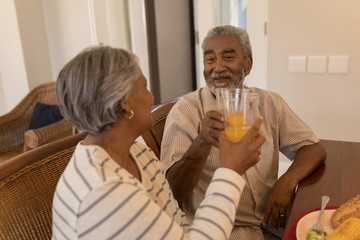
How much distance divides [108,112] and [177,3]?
14.0ft

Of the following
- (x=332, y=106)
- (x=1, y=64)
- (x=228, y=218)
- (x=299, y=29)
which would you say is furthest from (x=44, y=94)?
(x=228, y=218)

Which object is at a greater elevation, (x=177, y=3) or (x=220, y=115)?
(x=177, y=3)

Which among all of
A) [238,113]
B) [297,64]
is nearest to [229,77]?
[238,113]

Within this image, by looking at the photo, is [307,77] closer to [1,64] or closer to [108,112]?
[108,112]

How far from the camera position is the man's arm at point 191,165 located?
1.07m

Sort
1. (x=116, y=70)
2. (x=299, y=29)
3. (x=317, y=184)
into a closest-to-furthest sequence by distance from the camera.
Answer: (x=116, y=70)
(x=317, y=184)
(x=299, y=29)

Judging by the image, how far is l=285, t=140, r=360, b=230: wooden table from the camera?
3.39ft

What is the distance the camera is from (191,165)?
1224mm

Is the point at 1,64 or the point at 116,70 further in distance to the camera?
the point at 1,64

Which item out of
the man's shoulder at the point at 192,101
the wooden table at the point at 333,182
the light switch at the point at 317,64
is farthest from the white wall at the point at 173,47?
the wooden table at the point at 333,182

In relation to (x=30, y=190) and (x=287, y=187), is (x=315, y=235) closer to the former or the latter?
(x=287, y=187)

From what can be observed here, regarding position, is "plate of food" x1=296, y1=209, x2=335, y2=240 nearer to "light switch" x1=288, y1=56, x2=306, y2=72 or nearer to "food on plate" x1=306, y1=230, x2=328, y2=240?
"food on plate" x1=306, y1=230, x2=328, y2=240

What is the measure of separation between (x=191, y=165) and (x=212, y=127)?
0.80 feet

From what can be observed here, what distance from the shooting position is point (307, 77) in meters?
2.49
